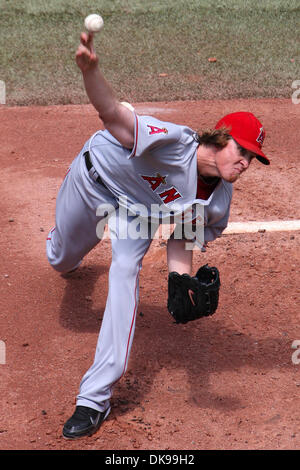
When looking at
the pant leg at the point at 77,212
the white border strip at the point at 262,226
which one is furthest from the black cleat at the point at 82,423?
the white border strip at the point at 262,226

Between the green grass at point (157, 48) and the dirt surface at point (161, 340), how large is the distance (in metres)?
2.41

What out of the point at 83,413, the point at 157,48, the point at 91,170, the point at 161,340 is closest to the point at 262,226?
the point at 161,340

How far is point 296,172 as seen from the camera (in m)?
6.35

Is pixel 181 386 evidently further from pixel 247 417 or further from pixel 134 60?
A: pixel 134 60

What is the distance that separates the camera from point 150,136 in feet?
10.8

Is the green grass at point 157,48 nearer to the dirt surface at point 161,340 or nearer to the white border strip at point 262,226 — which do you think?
the dirt surface at point 161,340

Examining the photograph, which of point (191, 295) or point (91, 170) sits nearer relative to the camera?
point (191, 295)

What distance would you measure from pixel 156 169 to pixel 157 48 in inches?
282

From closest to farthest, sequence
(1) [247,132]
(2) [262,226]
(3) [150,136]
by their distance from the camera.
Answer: (3) [150,136]
(1) [247,132]
(2) [262,226]

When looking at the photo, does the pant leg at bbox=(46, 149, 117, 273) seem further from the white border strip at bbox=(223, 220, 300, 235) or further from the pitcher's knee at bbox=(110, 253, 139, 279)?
the white border strip at bbox=(223, 220, 300, 235)

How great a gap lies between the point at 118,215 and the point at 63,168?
2.85m

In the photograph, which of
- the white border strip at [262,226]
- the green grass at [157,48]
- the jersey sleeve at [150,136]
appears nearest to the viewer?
the jersey sleeve at [150,136]

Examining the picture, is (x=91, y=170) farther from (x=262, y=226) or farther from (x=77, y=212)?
(x=262, y=226)

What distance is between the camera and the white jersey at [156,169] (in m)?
3.36
